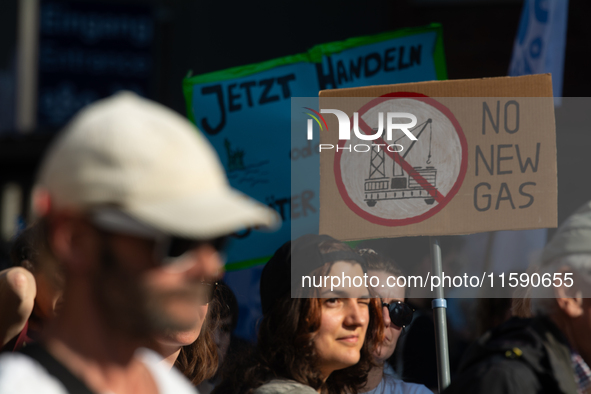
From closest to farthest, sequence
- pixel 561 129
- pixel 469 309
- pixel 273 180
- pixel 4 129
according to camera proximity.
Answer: pixel 273 180 → pixel 469 309 → pixel 561 129 → pixel 4 129

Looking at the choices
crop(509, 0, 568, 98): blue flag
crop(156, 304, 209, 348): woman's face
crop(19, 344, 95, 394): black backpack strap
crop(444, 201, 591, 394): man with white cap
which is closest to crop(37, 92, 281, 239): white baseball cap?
crop(19, 344, 95, 394): black backpack strap

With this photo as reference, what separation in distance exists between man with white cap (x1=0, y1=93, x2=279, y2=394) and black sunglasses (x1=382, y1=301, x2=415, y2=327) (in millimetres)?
1788

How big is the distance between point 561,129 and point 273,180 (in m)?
2.84

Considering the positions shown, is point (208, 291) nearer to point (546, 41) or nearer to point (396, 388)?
point (396, 388)

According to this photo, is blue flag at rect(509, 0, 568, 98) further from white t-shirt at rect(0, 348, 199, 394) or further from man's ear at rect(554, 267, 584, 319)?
white t-shirt at rect(0, 348, 199, 394)

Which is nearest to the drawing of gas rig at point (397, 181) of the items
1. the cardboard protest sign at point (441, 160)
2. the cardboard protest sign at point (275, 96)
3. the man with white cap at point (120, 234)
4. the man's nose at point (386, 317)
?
the cardboard protest sign at point (441, 160)

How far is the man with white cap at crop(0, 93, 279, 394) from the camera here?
114 centimetres

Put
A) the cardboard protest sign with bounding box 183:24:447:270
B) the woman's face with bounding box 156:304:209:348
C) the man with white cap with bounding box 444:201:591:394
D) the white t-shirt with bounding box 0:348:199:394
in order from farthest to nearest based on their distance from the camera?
the cardboard protest sign with bounding box 183:24:447:270 < the woman's face with bounding box 156:304:209:348 < the man with white cap with bounding box 444:201:591:394 < the white t-shirt with bounding box 0:348:199:394

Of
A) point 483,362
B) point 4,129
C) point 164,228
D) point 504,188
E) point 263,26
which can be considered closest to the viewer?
point 164,228

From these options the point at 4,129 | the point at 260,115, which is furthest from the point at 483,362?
the point at 4,129

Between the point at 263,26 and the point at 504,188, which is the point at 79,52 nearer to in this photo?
the point at 263,26

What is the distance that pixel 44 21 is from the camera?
23.8ft

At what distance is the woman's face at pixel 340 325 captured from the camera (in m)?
2.41

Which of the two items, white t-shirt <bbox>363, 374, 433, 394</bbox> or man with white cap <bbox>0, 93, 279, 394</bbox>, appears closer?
man with white cap <bbox>0, 93, 279, 394</bbox>
